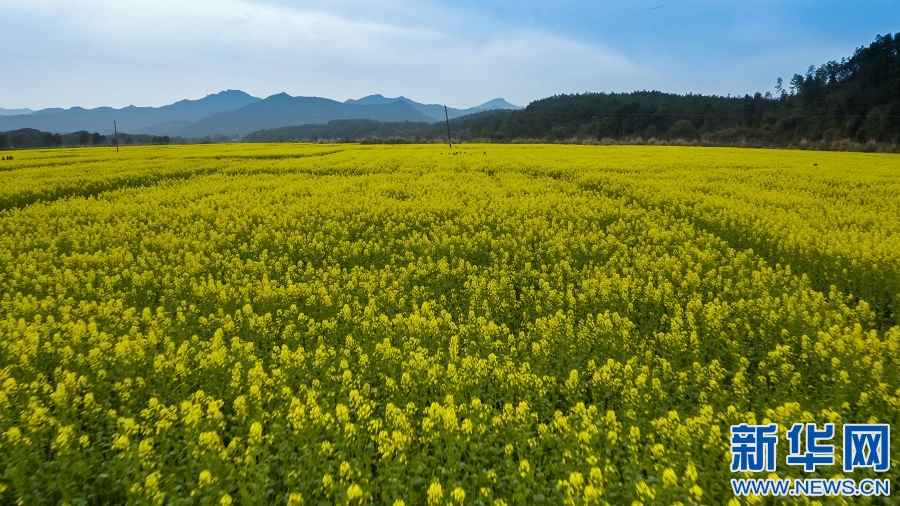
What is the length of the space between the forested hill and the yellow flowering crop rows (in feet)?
170

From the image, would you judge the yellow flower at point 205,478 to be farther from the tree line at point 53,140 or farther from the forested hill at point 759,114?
the tree line at point 53,140

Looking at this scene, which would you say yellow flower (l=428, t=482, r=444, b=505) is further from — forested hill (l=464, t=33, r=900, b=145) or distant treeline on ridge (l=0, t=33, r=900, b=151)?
forested hill (l=464, t=33, r=900, b=145)

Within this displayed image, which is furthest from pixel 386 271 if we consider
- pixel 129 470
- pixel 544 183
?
pixel 544 183

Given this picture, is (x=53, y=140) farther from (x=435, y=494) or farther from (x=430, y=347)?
(x=435, y=494)

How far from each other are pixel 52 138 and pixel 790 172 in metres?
93.4

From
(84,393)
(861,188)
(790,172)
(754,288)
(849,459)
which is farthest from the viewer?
(790,172)

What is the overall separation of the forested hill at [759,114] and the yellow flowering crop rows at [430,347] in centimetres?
5171

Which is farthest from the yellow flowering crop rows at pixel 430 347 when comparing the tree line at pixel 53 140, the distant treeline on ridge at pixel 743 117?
the tree line at pixel 53 140

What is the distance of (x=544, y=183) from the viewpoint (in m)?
17.5

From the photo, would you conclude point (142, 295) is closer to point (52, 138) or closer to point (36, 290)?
point (36, 290)

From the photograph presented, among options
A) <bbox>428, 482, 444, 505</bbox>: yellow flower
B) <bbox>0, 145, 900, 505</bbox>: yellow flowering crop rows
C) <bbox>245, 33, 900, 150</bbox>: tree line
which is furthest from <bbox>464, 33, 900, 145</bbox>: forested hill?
<bbox>428, 482, 444, 505</bbox>: yellow flower

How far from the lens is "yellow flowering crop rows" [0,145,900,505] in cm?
366

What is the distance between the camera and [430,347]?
582 cm

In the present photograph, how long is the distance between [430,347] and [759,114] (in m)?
94.2
